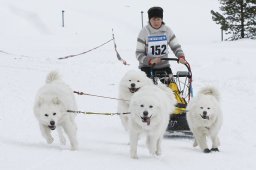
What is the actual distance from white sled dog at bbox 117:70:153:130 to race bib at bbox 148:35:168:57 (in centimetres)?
52

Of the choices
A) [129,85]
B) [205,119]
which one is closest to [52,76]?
[129,85]

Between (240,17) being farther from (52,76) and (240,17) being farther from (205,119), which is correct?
(52,76)

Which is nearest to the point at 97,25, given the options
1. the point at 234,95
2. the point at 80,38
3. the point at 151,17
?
the point at 80,38

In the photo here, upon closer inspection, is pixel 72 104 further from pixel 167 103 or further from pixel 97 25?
pixel 97 25

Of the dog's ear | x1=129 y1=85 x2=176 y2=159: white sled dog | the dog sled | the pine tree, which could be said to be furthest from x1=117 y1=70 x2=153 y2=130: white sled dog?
the pine tree

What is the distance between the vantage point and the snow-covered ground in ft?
17.3

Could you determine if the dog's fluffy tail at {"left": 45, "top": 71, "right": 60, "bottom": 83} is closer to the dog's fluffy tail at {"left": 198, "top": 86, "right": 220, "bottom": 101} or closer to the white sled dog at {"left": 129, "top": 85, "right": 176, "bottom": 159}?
Result: the white sled dog at {"left": 129, "top": 85, "right": 176, "bottom": 159}

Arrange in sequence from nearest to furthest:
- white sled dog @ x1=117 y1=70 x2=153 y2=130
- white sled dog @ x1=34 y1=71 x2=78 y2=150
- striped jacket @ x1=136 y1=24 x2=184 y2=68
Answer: white sled dog @ x1=34 y1=71 x2=78 y2=150
white sled dog @ x1=117 y1=70 x2=153 y2=130
striped jacket @ x1=136 y1=24 x2=184 y2=68

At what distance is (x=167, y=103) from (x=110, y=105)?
13.5ft

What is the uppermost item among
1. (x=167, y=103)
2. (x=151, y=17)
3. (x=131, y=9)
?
(x=131, y=9)

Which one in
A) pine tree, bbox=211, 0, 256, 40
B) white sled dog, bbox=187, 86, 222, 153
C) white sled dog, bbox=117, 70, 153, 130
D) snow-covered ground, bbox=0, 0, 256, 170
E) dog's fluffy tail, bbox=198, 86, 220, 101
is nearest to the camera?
snow-covered ground, bbox=0, 0, 256, 170

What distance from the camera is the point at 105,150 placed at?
5844mm

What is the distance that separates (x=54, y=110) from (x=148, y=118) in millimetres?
1045

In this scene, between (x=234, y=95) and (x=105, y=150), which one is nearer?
(x=105, y=150)
